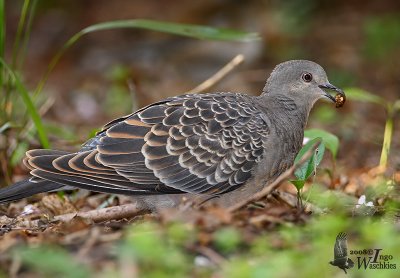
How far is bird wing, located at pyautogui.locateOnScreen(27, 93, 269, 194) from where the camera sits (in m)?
4.86

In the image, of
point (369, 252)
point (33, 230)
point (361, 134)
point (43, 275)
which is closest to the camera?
point (43, 275)

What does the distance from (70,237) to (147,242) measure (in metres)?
0.74

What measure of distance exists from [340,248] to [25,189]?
227 centimetres

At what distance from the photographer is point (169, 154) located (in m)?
4.98

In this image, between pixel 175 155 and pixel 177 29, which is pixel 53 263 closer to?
pixel 175 155

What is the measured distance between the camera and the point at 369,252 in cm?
371

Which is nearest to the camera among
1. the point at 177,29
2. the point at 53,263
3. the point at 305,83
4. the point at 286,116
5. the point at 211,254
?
the point at 53,263

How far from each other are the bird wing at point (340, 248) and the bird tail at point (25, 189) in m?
2.05

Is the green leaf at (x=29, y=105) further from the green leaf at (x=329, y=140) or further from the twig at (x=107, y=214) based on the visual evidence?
the green leaf at (x=329, y=140)

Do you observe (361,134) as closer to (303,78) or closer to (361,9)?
(303,78)

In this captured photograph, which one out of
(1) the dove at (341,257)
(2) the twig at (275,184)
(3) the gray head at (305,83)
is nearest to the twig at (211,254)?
(2) the twig at (275,184)

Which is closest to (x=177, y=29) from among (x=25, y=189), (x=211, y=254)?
(x=25, y=189)

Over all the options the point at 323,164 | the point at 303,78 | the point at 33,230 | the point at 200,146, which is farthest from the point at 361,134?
the point at 33,230

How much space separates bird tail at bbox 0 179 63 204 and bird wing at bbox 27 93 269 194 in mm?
187
